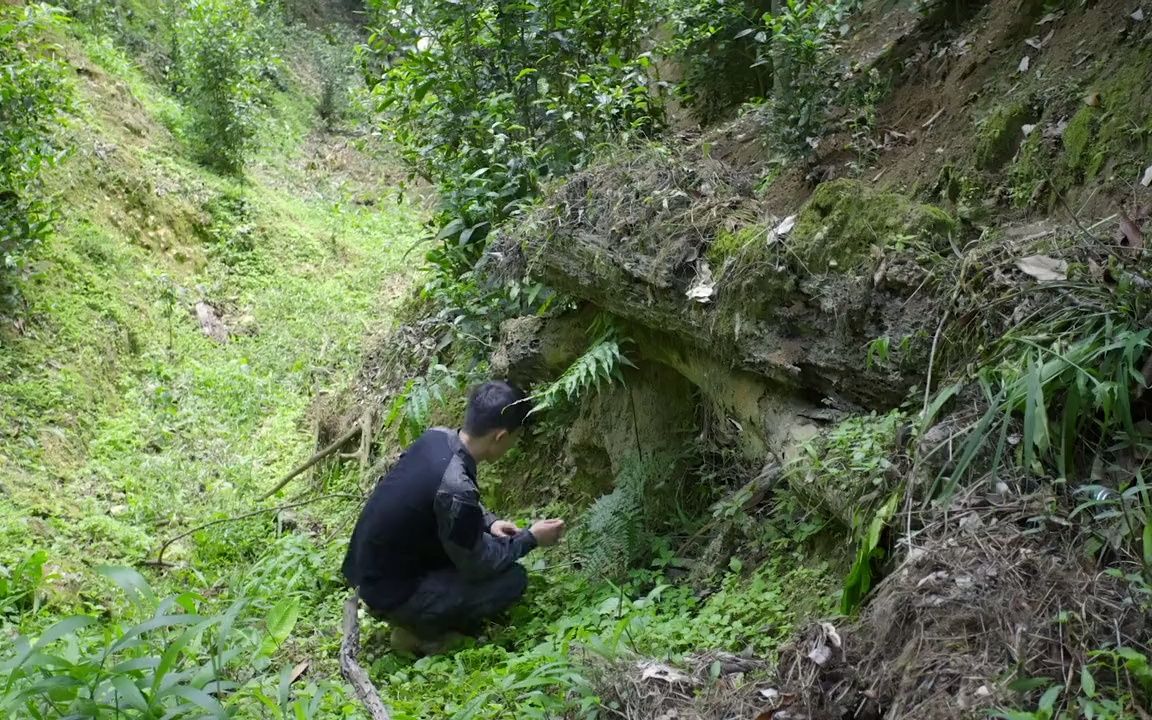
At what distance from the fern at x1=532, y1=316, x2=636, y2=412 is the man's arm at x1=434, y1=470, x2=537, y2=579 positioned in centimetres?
59

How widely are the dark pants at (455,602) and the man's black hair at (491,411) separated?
682 mm

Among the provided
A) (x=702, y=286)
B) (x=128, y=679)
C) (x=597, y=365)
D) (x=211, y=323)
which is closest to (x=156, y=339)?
(x=211, y=323)

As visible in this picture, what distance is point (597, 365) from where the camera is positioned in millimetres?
4746

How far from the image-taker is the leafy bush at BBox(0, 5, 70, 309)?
23.0 ft

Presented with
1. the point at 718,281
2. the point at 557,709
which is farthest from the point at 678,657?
the point at 718,281

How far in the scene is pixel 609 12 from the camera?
6488 mm

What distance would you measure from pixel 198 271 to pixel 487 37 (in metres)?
5.36

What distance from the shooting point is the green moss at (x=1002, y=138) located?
4109 mm

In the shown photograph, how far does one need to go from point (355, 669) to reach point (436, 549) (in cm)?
84

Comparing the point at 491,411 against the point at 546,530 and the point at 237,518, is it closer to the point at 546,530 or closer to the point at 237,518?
the point at 546,530

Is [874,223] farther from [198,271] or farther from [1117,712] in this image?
[198,271]

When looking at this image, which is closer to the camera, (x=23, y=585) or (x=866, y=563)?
(x=866, y=563)

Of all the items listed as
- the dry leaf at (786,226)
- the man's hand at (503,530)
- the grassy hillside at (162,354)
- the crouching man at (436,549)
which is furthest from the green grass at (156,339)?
the dry leaf at (786,226)

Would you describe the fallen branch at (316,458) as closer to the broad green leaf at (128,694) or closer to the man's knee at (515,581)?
the man's knee at (515,581)
